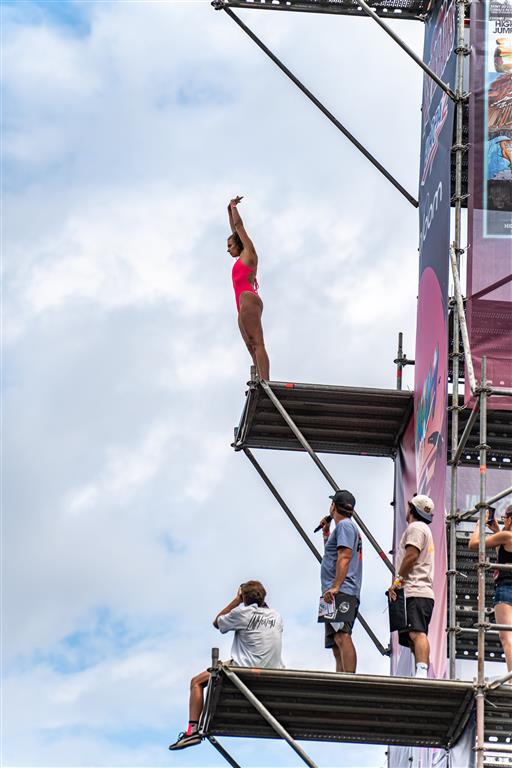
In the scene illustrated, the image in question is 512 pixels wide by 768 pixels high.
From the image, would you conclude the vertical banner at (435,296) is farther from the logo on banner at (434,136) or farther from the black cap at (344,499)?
the black cap at (344,499)

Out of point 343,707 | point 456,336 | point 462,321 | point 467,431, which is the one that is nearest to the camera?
point 343,707

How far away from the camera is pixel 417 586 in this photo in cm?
1633

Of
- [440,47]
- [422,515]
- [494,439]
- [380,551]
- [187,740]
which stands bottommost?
[187,740]

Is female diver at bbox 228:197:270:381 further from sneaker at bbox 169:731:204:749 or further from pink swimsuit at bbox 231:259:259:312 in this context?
sneaker at bbox 169:731:204:749

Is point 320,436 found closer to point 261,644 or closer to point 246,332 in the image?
point 246,332

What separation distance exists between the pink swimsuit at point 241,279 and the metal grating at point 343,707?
4.69 meters

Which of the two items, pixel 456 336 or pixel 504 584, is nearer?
pixel 504 584

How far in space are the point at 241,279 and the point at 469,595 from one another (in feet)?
13.3

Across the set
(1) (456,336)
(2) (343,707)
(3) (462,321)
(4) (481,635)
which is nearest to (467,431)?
(3) (462,321)

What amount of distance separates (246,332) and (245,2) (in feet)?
15.5

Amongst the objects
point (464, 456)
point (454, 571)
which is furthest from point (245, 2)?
point (454, 571)

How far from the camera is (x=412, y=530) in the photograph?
53.7 feet

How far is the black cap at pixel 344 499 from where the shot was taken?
16656mm

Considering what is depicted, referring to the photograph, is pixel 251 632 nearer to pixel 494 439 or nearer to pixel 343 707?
pixel 343 707
